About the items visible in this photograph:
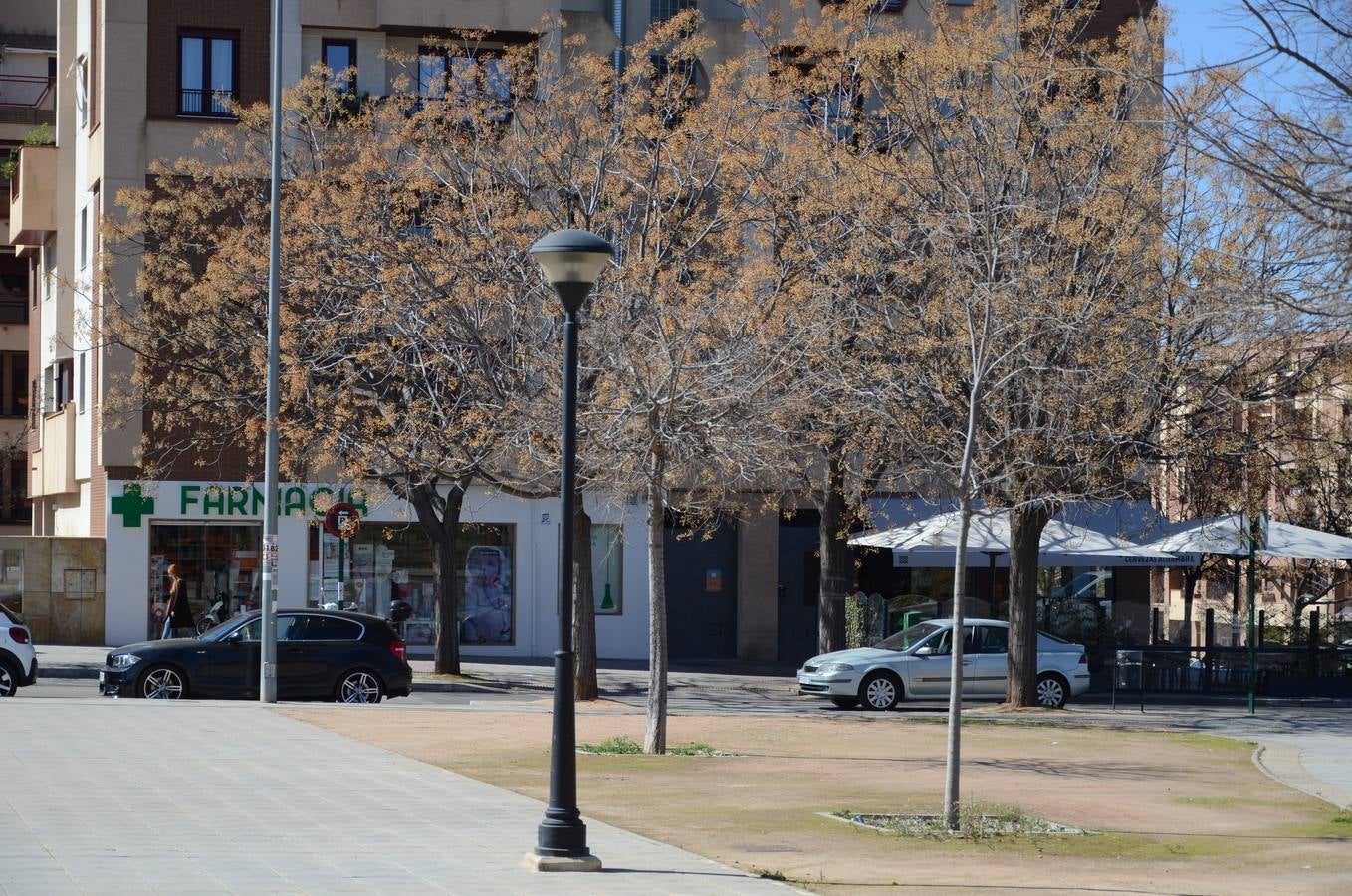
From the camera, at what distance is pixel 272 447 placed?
23.4 m

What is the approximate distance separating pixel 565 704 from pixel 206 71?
2878cm

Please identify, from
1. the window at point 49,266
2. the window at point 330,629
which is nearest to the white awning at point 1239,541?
the window at point 330,629

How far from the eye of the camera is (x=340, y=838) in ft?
36.3

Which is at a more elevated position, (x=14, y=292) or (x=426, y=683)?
(x=14, y=292)

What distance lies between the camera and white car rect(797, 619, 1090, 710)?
26.0 m

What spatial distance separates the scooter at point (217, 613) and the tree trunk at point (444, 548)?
5.38 metres

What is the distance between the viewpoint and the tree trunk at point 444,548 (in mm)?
28734

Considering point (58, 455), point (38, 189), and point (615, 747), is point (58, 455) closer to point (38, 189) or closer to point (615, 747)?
point (38, 189)

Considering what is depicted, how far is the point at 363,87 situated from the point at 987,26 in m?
16.0

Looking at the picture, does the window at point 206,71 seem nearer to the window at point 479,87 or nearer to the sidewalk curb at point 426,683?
the window at point 479,87

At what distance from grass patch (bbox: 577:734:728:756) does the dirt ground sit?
0.39 m

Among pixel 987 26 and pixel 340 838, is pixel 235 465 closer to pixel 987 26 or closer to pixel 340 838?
pixel 987 26

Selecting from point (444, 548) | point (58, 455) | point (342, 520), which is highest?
point (58, 455)

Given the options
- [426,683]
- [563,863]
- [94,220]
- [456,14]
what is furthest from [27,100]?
[563,863]
